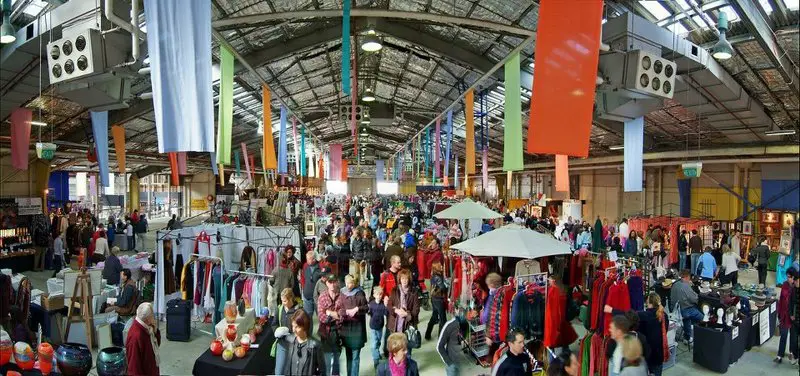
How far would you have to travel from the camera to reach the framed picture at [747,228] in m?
12.9

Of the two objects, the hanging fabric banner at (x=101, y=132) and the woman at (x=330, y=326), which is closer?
the woman at (x=330, y=326)

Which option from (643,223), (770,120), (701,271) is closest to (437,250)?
(701,271)

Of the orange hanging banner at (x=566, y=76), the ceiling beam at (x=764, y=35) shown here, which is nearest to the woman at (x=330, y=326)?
the orange hanging banner at (x=566, y=76)

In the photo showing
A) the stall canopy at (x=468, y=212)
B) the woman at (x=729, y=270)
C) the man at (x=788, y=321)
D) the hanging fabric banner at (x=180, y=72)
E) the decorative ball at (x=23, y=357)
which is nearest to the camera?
the decorative ball at (x=23, y=357)

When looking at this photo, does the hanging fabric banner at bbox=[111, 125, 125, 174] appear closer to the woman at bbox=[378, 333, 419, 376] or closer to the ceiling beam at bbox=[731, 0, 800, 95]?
the woman at bbox=[378, 333, 419, 376]

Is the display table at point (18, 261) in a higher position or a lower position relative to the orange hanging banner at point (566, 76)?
lower

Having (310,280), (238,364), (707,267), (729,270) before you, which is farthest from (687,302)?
(238,364)

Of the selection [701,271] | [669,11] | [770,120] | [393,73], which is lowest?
[701,271]

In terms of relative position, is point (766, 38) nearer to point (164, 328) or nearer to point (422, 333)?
point (422, 333)

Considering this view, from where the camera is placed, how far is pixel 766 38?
621 cm

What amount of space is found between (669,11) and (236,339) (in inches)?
281

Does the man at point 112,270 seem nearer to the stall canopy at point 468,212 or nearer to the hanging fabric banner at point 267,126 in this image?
the hanging fabric banner at point 267,126

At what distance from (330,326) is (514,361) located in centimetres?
200

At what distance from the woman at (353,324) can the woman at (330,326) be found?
5 centimetres
